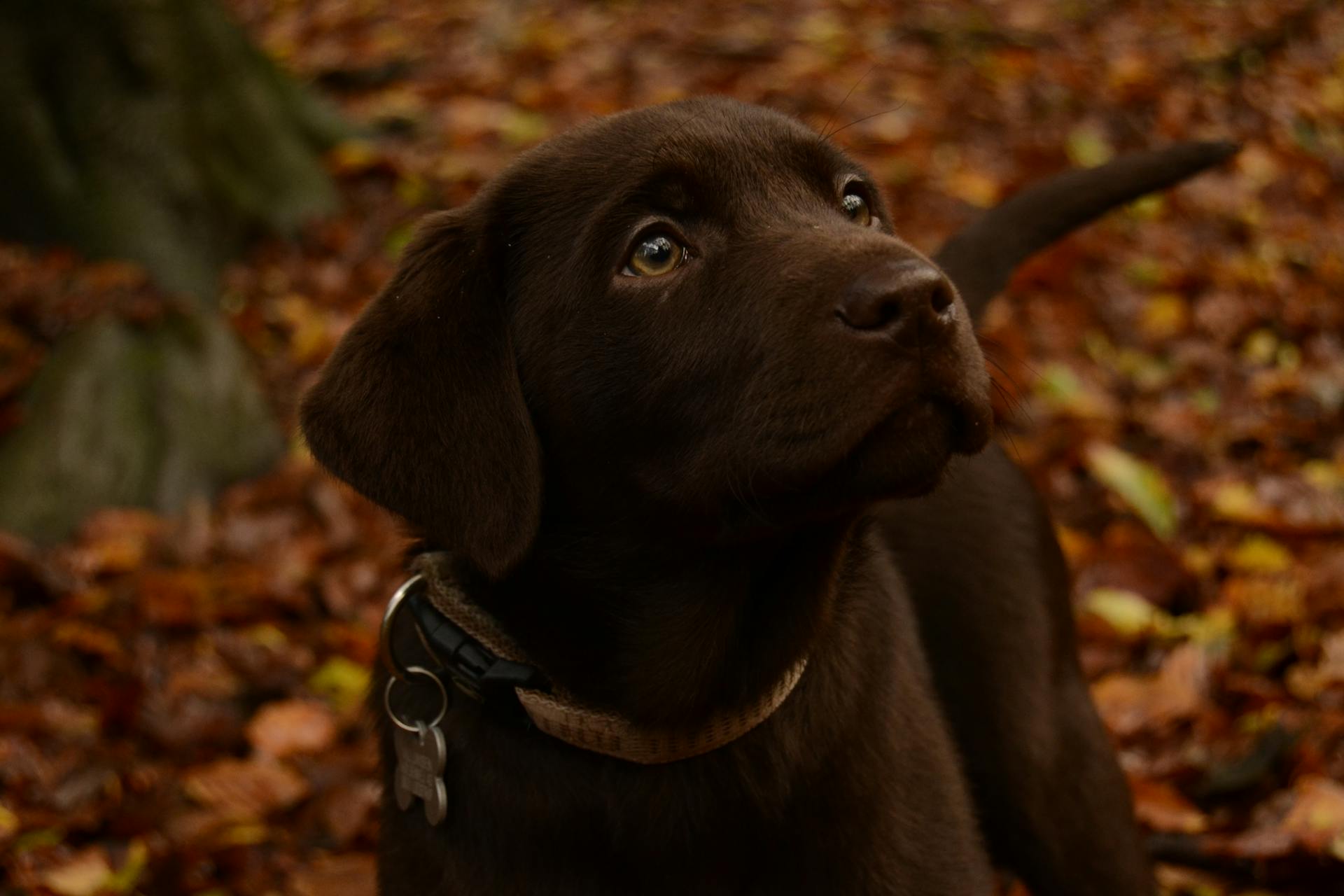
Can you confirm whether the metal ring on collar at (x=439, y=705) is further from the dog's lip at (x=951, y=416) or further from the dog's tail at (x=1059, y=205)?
the dog's tail at (x=1059, y=205)

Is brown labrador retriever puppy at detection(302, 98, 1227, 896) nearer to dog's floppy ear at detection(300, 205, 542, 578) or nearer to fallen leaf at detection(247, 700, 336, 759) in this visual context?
dog's floppy ear at detection(300, 205, 542, 578)

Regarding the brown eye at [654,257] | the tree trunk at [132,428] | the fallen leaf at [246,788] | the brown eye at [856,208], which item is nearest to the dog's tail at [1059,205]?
the brown eye at [856,208]

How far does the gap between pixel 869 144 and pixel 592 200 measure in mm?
5201

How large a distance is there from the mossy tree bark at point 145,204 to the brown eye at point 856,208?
3263mm

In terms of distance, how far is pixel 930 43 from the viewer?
30.0ft

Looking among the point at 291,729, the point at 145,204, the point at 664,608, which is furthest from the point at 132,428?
the point at 664,608

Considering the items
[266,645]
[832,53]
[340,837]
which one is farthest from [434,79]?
[340,837]

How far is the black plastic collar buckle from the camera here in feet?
7.84

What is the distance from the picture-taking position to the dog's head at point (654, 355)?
7.00 feet

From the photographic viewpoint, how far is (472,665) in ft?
7.88

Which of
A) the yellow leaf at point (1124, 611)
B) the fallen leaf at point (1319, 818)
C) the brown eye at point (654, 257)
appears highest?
the brown eye at point (654, 257)

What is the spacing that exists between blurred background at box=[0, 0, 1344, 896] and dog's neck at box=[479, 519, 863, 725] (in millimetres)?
532

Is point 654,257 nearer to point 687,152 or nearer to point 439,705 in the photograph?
point 687,152

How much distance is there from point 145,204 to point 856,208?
4.42m
